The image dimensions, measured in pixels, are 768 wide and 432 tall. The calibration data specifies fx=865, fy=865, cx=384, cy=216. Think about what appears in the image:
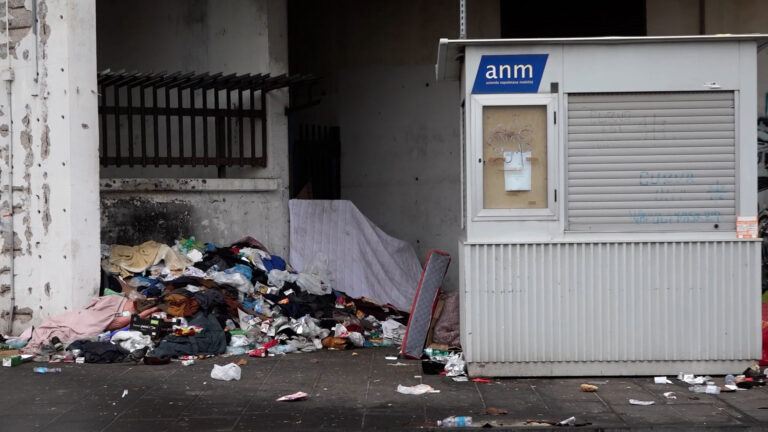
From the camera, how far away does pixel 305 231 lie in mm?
11594

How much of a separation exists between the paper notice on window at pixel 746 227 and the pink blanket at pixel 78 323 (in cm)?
609

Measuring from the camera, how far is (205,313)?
9078 mm

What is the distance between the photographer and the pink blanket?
8.80 m

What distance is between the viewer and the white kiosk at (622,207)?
284 inches

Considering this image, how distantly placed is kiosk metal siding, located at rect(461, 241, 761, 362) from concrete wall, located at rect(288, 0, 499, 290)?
5.34m

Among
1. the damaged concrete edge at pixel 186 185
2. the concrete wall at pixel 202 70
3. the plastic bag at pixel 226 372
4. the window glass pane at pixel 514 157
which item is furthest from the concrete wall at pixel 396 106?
the plastic bag at pixel 226 372

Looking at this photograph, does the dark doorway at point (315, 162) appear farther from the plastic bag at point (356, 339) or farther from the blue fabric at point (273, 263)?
the plastic bag at point (356, 339)

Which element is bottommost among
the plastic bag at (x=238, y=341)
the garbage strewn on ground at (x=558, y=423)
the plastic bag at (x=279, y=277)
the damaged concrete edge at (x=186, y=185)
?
the garbage strewn on ground at (x=558, y=423)

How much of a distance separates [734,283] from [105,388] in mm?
5345

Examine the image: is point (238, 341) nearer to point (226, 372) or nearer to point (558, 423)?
point (226, 372)

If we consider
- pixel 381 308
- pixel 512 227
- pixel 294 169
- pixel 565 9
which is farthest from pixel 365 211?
pixel 512 227

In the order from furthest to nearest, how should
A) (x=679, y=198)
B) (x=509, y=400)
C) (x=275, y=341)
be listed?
(x=275, y=341) → (x=679, y=198) → (x=509, y=400)

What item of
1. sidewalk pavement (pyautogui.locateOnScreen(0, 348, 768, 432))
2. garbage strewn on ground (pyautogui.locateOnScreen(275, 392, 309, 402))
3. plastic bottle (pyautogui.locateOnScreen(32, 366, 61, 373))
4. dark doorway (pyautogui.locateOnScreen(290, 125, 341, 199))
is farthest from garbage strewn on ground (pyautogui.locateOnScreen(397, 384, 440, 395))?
dark doorway (pyautogui.locateOnScreen(290, 125, 341, 199))

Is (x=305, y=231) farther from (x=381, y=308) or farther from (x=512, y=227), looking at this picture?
(x=512, y=227)
